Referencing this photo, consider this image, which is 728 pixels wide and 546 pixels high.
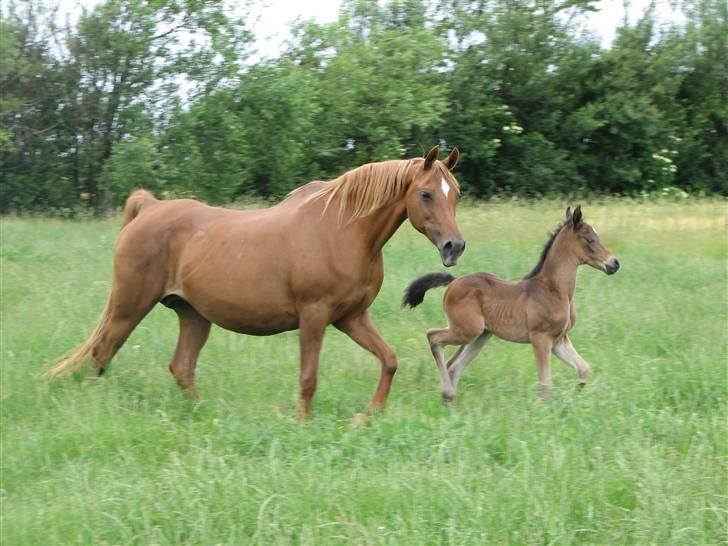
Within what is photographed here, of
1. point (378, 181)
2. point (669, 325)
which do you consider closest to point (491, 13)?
point (669, 325)

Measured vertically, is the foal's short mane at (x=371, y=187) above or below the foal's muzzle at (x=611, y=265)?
above

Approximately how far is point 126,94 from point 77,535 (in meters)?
22.0

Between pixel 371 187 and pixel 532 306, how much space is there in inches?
61.6

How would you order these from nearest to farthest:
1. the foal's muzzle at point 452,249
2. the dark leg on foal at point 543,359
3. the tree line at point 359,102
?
1. the foal's muzzle at point 452,249
2. the dark leg on foal at point 543,359
3. the tree line at point 359,102

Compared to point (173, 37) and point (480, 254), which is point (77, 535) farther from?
point (173, 37)

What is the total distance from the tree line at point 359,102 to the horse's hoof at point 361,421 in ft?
58.2

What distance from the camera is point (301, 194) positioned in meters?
7.05

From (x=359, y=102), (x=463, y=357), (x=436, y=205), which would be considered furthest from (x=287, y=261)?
(x=359, y=102)

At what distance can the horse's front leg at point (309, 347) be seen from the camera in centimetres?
642

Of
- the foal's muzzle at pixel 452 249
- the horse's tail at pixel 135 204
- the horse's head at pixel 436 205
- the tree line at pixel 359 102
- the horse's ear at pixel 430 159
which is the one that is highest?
the horse's ear at pixel 430 159

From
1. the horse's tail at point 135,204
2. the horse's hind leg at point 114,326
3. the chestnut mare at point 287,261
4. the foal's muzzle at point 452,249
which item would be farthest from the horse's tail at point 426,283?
the horse's tail at point 135,204

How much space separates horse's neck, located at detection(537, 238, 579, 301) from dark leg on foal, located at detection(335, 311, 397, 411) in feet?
4.60

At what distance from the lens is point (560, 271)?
7.02 meters

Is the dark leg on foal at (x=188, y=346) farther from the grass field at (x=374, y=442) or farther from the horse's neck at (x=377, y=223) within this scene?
the horse's neck at (x=377, y=223)
